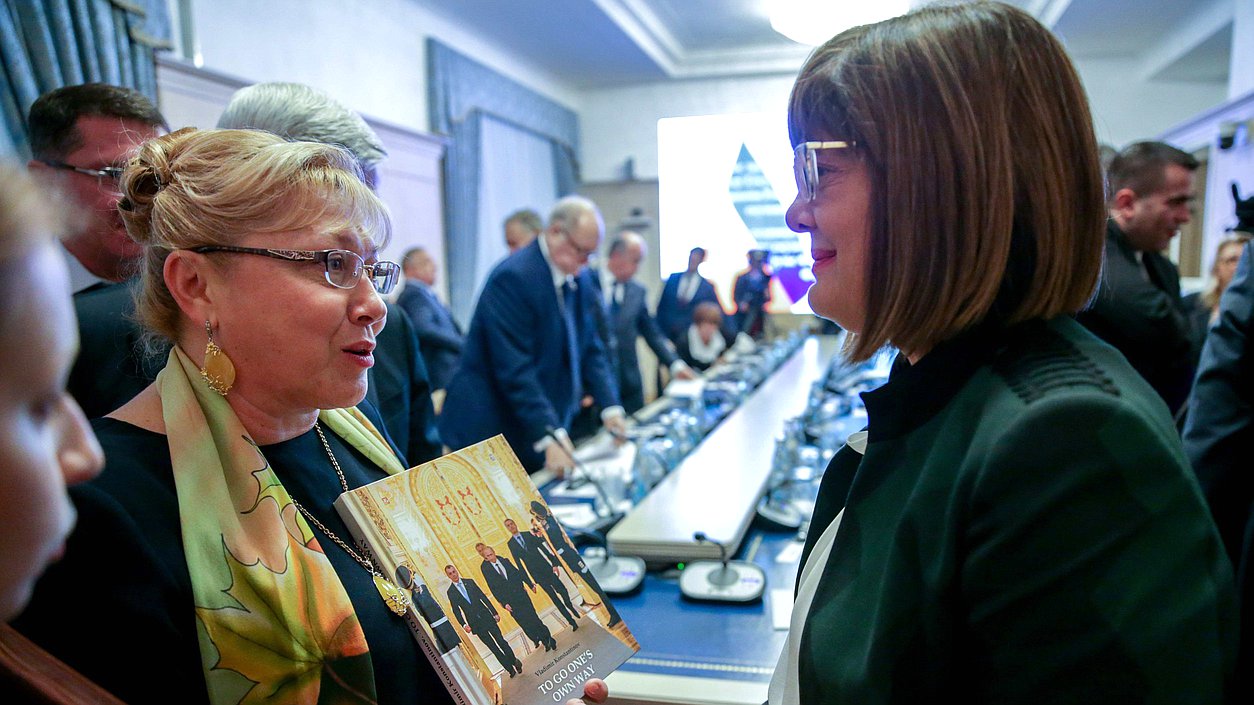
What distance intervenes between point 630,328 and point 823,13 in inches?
105

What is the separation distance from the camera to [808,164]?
2.79ft

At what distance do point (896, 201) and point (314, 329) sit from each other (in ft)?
2.33

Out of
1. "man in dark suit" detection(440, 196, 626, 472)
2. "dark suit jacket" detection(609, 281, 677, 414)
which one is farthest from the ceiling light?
"man in dark suit" detection(440, 196, 626, 472)

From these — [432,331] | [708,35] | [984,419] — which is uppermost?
[708,35]

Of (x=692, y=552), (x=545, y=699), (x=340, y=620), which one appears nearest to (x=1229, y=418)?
(x=692, y=552)

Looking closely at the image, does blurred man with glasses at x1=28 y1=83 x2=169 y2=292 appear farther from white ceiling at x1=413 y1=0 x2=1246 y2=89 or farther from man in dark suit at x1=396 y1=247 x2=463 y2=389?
white ceiling at x1=413 y1=0 x2=1246 y2=89

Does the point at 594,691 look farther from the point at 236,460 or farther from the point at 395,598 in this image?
the point at 236,460

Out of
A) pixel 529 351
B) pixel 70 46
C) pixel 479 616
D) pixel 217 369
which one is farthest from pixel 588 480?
pixel 70 46

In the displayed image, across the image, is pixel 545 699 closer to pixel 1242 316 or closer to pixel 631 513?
pixel 631 513

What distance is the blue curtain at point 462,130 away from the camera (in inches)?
269

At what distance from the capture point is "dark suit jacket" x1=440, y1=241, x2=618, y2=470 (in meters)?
3.12

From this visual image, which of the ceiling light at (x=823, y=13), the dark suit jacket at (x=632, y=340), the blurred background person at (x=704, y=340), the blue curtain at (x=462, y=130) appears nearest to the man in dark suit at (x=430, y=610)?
the dark suit jacket at (x=632, y=340)

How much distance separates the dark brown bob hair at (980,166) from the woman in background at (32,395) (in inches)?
27.3

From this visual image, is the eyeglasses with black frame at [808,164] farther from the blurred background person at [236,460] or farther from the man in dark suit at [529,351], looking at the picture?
the man in dark suit at [529,351]
